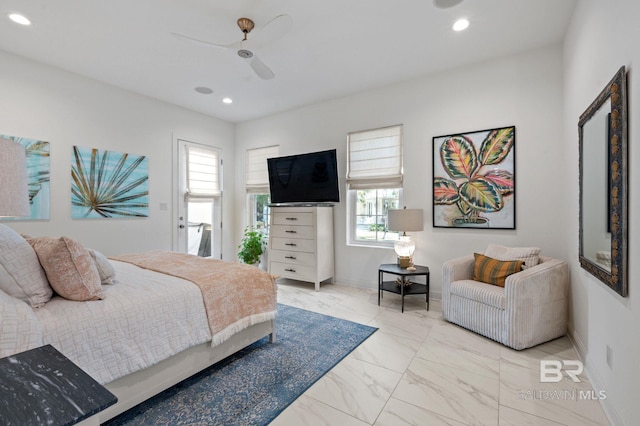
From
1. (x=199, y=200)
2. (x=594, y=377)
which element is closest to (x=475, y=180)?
(x=594, y=377)

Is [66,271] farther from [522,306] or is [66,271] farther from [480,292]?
[522,306]

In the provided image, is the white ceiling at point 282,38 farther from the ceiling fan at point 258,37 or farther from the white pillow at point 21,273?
the white pillow at point 21,273

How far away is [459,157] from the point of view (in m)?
3.47

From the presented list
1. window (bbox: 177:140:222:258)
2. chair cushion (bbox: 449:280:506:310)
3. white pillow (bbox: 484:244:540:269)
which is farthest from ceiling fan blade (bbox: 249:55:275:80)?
white pillow (bbox: 484:244:540:269)

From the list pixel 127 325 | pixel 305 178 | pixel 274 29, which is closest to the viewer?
pixel 127 325

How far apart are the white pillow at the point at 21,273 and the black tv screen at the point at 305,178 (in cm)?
317

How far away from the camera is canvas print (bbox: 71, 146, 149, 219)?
143 inches

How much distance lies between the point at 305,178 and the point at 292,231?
2.66 feet

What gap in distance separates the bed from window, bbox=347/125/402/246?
232 cm

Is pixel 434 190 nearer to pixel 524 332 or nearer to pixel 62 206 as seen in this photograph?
pixel 524 332

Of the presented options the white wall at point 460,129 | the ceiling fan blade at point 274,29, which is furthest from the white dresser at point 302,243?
the ceiling fan blade at point 274,29

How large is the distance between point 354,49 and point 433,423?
127 inches

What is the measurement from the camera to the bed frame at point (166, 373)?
1.58m

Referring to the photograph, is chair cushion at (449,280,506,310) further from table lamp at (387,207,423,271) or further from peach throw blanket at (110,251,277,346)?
peach throw blanket at (110,251,277,346)
